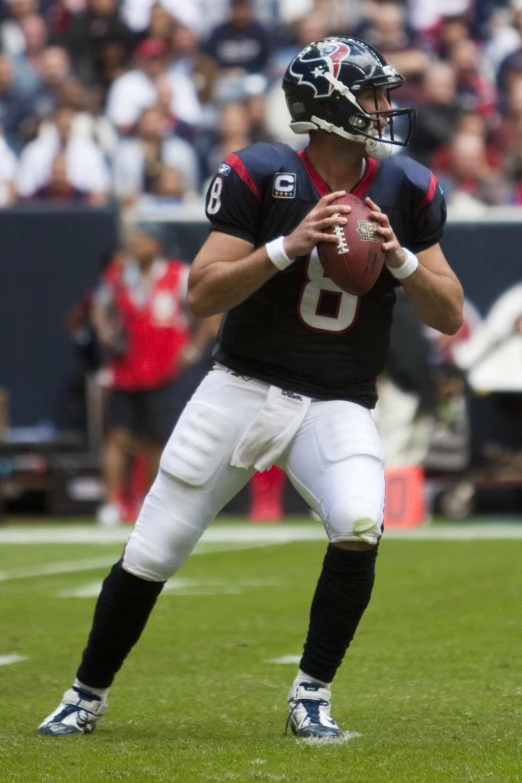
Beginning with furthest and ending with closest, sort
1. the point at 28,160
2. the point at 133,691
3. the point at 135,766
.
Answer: the point at 28,160 → the point at 133,691 → the point at 135,766

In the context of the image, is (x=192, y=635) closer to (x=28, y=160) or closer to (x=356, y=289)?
(x=356, y=289)

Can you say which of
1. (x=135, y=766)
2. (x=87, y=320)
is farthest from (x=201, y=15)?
(x=135, y=766)

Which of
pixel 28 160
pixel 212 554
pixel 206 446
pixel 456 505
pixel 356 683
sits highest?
pixel 206 446

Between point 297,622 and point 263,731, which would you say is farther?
point 297,622

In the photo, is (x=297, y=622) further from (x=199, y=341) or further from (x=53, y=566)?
(x=199, y=341)

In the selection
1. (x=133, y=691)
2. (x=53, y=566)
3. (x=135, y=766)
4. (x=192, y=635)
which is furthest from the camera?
(x=53, y=566)

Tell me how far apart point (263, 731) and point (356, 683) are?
0.83m

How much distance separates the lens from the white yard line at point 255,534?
29.9ft

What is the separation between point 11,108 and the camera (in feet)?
43.5

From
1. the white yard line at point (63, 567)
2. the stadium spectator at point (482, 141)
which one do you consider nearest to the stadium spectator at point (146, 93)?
the stadium spectator at point (482, 141)

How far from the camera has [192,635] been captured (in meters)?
5.72

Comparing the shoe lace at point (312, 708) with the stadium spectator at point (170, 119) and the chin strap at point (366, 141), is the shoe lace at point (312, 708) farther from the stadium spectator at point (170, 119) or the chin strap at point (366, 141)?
the stadium spectator at point (170, 119)

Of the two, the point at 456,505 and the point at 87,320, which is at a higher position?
the point at 87,320

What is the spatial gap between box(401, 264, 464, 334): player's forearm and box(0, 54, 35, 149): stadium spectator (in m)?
9.23
